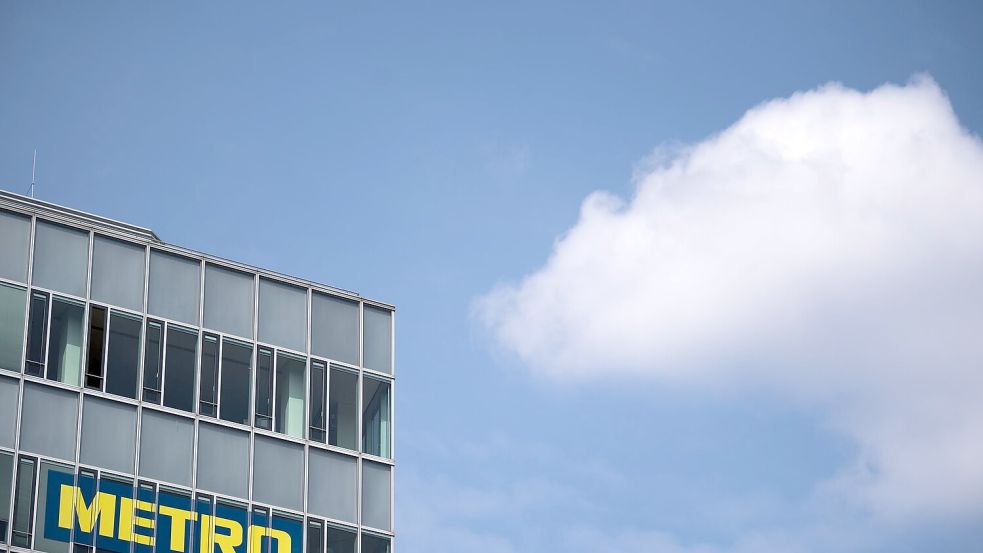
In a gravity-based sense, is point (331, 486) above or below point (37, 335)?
below

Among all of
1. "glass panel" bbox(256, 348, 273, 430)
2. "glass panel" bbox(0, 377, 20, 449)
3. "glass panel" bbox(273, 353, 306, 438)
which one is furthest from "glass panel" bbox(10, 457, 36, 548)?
"glass panel" bbox(273, 353, 306, 438)

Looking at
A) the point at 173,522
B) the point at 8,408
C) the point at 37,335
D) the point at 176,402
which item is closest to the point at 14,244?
the point at 37,335

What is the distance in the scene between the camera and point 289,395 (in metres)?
66.6

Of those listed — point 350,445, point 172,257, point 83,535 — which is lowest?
point 83,535

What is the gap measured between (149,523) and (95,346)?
577 centimetres

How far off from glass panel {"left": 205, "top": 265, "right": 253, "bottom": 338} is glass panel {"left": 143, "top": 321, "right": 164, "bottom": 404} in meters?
1.74

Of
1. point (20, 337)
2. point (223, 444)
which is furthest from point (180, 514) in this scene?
point (20, 337)

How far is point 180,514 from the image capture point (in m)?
62.8

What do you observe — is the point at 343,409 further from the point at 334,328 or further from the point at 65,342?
the point at 65,342

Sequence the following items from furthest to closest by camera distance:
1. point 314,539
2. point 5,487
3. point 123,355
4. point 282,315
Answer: point 282,315, point 314,539, point 123,355, point 5,487

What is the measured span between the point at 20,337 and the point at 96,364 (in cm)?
245

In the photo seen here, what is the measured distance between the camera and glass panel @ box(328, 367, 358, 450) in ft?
219

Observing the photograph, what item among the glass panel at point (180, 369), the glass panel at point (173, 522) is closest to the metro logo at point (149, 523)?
the glass panel at point (173, 522)

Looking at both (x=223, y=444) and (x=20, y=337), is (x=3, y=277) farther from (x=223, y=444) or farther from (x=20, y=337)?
(x=223, y=444)
